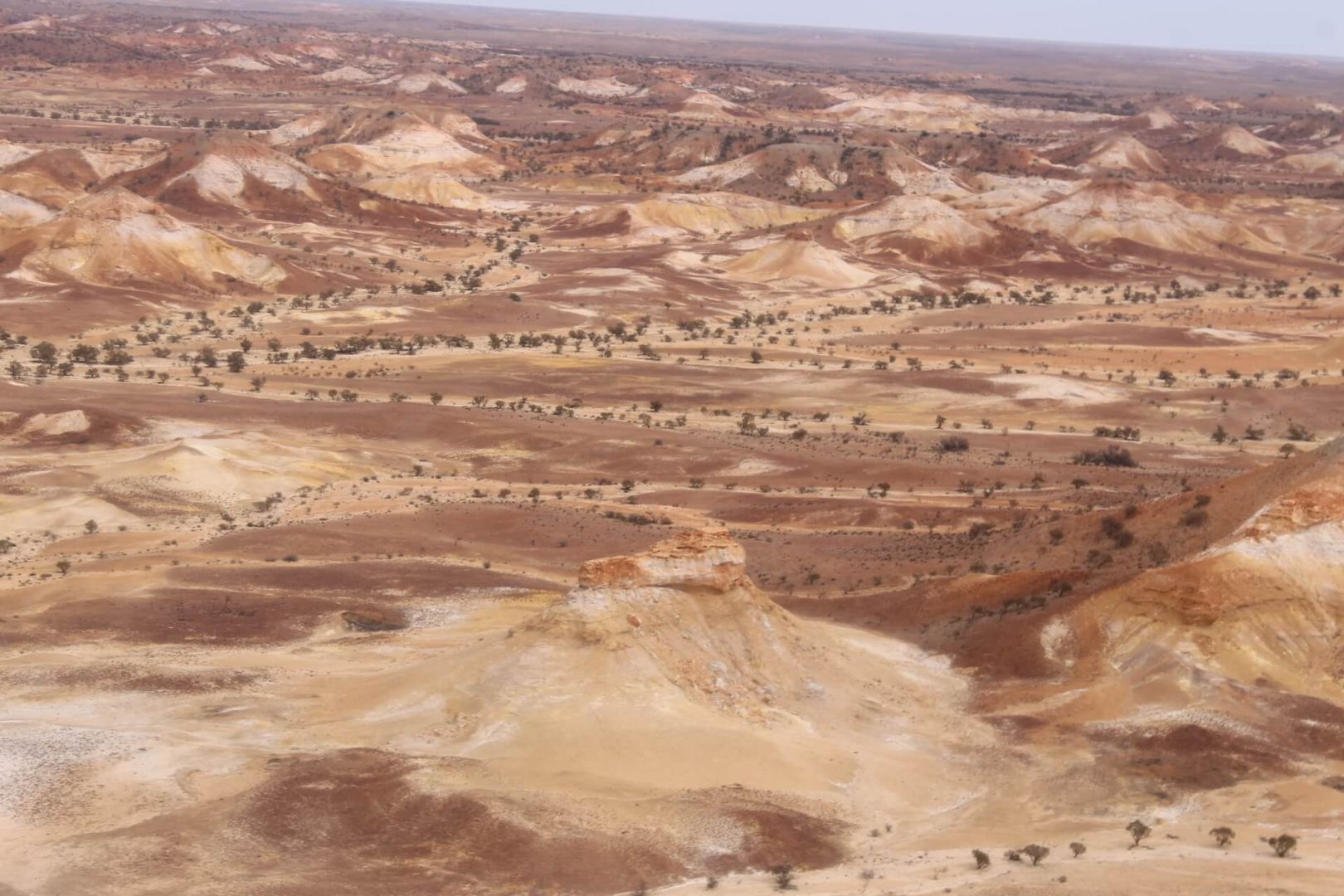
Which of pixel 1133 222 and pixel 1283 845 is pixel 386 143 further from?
pixel 1283 845

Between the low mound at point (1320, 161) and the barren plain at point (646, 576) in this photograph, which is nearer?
the barren plain at point (646, 576)

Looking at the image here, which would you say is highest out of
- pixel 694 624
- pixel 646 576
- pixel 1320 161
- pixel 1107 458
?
pixel 1320 161

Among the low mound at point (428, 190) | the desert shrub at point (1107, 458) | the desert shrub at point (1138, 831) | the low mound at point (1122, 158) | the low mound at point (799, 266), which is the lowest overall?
the low mound at point (799, 266)

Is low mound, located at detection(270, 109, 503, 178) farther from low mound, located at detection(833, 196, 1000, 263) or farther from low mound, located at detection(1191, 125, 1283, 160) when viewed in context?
low mound, located at detection(1191, 125, 1283, 160)

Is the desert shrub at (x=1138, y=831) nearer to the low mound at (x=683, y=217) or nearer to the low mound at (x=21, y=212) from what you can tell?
the low mound at (x=21, y=212)

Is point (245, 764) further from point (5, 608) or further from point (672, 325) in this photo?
point (672, 325)

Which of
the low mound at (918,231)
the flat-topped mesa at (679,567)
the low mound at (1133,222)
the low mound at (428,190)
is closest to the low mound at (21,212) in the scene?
the low mound at (428,190)

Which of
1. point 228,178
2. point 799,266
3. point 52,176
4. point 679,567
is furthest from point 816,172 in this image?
point 679,567
